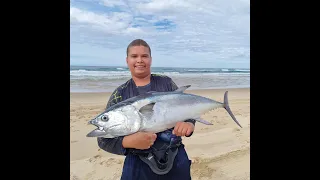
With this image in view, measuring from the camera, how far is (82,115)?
4.00 meters

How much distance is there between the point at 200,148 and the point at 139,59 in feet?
6.69

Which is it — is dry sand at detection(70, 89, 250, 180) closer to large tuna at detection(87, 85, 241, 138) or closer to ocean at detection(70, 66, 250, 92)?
ocean at detection(70, 66, 250, 92)

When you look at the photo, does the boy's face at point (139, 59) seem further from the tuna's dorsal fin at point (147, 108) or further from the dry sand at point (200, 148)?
the dry sand at point (200, 148)

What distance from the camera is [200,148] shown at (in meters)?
3.62

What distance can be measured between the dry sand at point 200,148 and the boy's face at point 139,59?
159 centimetres

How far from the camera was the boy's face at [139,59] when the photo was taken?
200 cm

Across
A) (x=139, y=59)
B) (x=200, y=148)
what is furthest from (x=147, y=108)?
(x=200, y=148)

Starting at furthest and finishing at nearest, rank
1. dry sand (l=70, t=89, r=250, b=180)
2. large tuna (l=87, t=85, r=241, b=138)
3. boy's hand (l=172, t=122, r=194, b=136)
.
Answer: dry sand (l=70, t=89, r=250, b=180) → boy's hand (l=172, t=122, r=194, b=136) → large tuna (l=87, t=85, r=241, b=138)

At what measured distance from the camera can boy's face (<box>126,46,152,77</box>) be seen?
200 centimetres

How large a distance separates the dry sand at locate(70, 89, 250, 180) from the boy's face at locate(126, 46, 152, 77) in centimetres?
159

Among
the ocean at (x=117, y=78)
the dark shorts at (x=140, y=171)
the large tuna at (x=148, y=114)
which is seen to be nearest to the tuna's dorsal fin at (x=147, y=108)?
the large tuna at (x=148, y=114)

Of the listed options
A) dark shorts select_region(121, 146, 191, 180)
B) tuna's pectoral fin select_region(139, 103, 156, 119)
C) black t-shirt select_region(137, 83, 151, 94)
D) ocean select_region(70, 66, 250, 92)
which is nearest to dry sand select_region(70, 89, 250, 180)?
ocean select_region(70, 66, 250, 92)

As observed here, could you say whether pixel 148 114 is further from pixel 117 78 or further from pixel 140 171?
pixel 117 78
